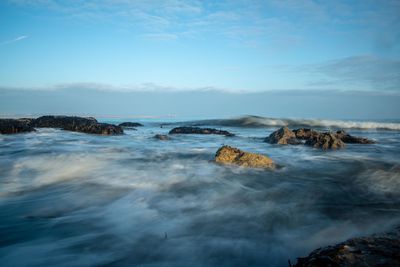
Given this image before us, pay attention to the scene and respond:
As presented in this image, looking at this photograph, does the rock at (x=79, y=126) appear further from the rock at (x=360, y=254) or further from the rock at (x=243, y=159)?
the rock at (x=360, y=254)

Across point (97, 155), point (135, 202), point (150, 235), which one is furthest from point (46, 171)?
point (150, 235)

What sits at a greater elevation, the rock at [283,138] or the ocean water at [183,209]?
the rock at [283,138]

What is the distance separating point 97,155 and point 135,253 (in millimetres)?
5759

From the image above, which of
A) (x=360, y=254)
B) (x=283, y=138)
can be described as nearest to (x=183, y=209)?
(x=360, y=254)

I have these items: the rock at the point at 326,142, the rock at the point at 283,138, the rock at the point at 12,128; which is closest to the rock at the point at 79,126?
Result: the rock at the point at 12,128

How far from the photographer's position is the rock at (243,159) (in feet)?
22.1

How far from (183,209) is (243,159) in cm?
297

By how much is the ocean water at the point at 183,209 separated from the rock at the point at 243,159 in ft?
0.98

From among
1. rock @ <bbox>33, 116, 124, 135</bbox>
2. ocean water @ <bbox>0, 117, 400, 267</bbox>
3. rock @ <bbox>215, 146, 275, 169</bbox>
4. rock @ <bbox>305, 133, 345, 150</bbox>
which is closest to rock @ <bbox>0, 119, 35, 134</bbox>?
rock @ <bbox>33, 116, 124, 135</bbox>

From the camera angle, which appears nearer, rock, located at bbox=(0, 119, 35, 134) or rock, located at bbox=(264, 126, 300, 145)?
rock, located at bbox=(264, 126, 300, 145)

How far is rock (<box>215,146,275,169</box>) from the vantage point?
6730 millimetres

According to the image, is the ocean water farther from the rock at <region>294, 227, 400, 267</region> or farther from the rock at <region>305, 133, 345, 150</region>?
the rock at <region>305, 133, 345, 150</region>

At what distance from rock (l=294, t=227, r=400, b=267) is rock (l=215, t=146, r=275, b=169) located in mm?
Answer: 4299

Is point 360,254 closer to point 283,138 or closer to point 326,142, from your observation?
point 326,142
